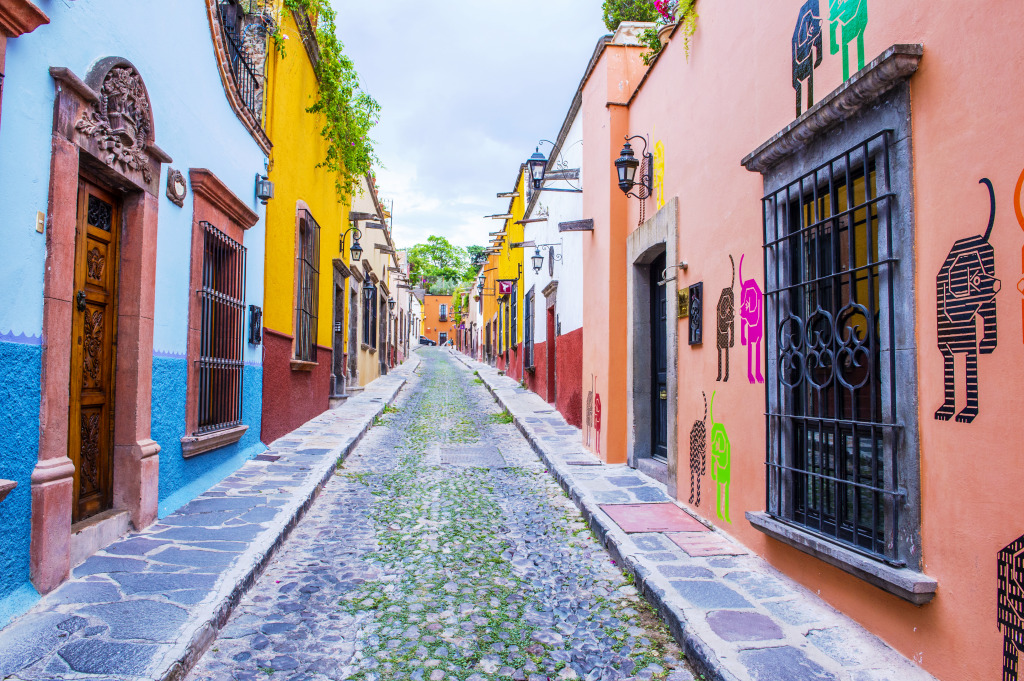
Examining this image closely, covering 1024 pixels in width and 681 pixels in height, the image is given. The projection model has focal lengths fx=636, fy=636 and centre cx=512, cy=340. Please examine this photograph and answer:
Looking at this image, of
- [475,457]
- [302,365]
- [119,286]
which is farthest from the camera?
[302,365]

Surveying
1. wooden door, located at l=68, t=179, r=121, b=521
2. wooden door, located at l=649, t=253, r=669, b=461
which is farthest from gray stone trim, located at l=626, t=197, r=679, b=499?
wooden door, located at l=68, t=179, r=121, b=521

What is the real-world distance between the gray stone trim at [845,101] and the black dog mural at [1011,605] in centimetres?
199

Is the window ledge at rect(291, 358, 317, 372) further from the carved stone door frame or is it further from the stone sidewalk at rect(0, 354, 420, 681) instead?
the carved stone door frame

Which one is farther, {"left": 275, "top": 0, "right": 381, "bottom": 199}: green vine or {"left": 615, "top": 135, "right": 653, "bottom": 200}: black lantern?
{"left": 275, "top": 0, "right": 381, "bottom": 199}: green vine

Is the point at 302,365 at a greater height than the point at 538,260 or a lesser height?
lesser

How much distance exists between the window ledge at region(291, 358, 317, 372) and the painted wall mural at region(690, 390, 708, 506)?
597 centimetres

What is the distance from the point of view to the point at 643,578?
12.4 feet

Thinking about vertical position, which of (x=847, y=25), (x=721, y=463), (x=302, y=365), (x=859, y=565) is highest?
(x=847, y=25)

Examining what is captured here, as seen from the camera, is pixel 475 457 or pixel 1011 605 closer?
pixel 1011 605

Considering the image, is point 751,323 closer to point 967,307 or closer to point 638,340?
point 967,307

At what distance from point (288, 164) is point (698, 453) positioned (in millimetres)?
6639

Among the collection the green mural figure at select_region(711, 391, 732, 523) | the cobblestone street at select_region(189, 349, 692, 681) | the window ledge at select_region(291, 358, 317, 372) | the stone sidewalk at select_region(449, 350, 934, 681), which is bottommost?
the cobblestone street at select_region(189, 349, 692, 681)

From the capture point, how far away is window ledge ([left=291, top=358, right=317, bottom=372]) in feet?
29.9

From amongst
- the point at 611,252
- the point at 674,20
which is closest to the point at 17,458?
the point at 611,252
